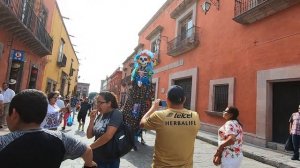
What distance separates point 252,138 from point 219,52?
4.01 meters

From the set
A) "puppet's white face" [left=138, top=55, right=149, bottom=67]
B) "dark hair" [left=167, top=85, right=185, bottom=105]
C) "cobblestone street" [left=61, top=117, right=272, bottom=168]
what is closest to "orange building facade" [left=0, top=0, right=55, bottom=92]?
"puppet's white face" [left=138, top=55, right=149, bottom=67]

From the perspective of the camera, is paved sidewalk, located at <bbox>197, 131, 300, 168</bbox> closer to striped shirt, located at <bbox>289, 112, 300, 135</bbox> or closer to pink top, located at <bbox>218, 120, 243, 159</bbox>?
striped shirt, located at <bbox>289, 112, 300, 135</bbox>

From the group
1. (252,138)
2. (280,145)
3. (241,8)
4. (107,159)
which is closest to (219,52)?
(241,8)

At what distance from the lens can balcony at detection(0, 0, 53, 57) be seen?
9.41 metres

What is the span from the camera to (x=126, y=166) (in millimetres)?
5066

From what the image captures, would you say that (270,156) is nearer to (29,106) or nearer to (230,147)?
(230,147)

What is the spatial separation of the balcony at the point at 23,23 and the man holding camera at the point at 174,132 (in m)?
8.02

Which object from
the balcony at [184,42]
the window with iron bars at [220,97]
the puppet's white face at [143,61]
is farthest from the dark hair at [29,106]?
the balcony at [184,42]

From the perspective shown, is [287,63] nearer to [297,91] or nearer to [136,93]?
[297,91]

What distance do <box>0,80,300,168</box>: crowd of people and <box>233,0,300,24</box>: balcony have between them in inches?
223

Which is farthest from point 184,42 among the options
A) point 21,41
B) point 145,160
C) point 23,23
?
point 145,160

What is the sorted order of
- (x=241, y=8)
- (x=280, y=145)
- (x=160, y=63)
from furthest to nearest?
(x=160, y=63) → (x=241, y=8) → (x=280, y=145)

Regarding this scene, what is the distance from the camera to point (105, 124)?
111 inches

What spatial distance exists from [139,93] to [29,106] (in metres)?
5.51
